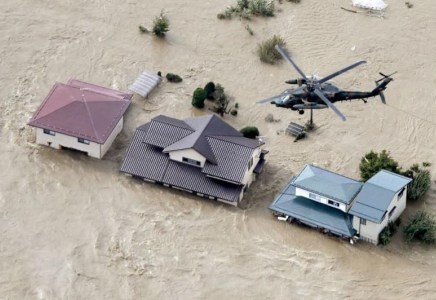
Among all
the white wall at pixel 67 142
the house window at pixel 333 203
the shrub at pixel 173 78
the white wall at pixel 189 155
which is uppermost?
the shrub at pixel 173 78

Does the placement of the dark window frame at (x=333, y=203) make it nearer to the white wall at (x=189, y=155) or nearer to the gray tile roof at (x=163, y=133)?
the white wall at (x=189, y=155)

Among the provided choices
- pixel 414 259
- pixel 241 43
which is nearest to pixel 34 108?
pixel 241 43

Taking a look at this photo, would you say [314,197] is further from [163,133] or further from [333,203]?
[163,133]

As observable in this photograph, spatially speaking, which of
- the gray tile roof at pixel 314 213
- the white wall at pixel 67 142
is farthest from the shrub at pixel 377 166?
the white wall at pixel 67 142

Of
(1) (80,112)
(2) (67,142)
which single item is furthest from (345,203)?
(2) (67,142)

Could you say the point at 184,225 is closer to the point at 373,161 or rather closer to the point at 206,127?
the point at 206,127

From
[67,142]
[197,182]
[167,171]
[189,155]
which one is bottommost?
[67,142]

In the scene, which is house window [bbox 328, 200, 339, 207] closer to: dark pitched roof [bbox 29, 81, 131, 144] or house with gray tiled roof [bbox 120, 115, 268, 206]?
house with gray tiled roof [bbox 120, 115, 268, 206]
